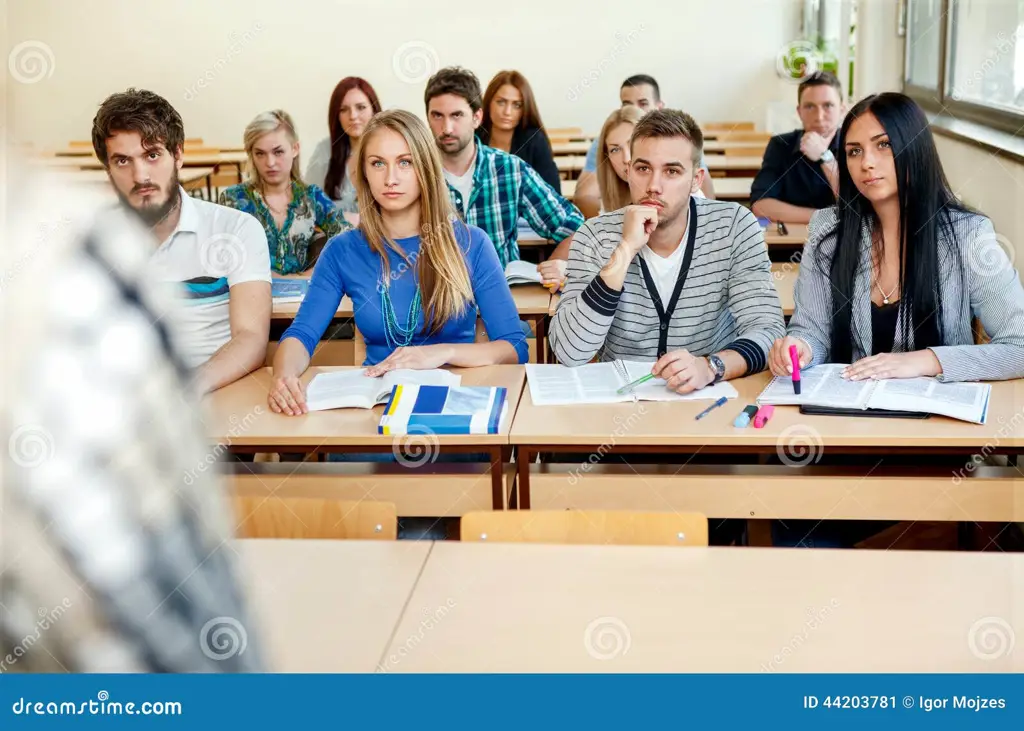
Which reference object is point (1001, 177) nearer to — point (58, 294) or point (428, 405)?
point (428, 405)

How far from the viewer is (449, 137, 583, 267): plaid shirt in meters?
3.80

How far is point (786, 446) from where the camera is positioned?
76.7 inches

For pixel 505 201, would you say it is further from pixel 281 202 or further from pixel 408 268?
pixel 408 268

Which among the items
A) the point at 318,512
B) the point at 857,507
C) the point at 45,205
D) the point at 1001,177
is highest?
the point at 45,205

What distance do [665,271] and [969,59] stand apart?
3.02 metres

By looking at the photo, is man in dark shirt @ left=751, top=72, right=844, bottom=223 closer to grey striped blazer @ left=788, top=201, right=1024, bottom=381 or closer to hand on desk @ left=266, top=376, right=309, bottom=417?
grey striped blazer @ left=788, top=201, right=1024, bottom=381

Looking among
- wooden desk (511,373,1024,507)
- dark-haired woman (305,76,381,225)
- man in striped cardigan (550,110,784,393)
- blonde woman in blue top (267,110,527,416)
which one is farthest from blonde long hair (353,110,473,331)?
dark-haired woman (305,76,381,225)

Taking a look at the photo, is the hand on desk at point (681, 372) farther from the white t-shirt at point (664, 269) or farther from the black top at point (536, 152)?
the black top at point (536, 152)

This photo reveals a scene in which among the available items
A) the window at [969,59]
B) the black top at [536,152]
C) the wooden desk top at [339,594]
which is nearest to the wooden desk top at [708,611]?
the wooden desk top at [339,594]

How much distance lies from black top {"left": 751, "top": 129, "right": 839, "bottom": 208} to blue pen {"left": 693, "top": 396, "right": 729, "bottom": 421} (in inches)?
97.5

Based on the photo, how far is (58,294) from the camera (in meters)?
0.25

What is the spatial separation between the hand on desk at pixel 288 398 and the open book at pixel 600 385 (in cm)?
49
